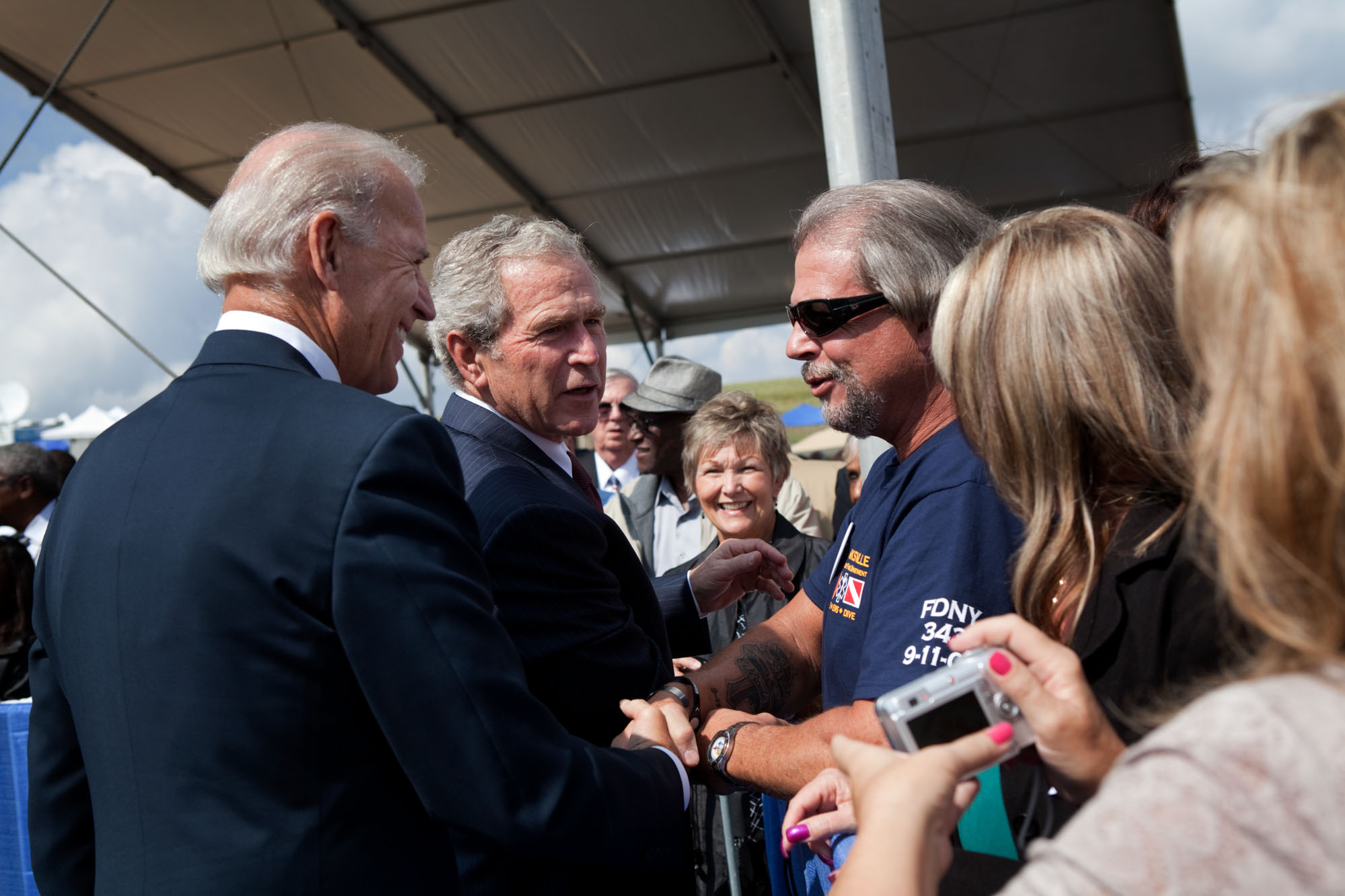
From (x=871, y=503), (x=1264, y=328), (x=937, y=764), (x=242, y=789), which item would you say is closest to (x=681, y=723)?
(x=871, y=503)

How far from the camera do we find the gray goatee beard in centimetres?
225

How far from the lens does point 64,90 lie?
400 inches

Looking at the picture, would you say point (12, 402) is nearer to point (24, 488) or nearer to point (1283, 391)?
point (24, 488)

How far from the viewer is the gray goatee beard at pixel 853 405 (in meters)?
2.25

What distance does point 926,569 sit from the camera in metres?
1.74

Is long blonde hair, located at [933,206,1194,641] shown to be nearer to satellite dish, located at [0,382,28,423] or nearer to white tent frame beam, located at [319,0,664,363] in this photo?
white tent frame beam, located at [319,0,664,363]

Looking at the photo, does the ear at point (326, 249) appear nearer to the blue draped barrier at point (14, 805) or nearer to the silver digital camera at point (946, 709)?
the silver digital camera at point (946, 709)

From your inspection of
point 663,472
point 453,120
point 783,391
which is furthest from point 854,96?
point 783,391

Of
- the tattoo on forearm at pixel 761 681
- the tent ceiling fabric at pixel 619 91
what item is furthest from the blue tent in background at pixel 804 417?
the tattoo on forearm at pixel 761 681

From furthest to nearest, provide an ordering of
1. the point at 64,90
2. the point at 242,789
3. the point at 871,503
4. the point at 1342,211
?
the point at 64,90, the point at 871,503, the point at 242,789, the point at 1342,211

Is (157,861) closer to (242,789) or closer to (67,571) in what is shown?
(242,789)

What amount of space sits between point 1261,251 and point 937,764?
58 centimetres

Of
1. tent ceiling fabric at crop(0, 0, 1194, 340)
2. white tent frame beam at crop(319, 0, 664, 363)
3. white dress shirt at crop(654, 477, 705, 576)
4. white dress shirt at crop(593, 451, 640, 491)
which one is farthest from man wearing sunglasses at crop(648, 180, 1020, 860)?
white tent frame beam at crop(319, 0, 664, 363)

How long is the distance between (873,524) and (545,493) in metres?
→ 0.68
